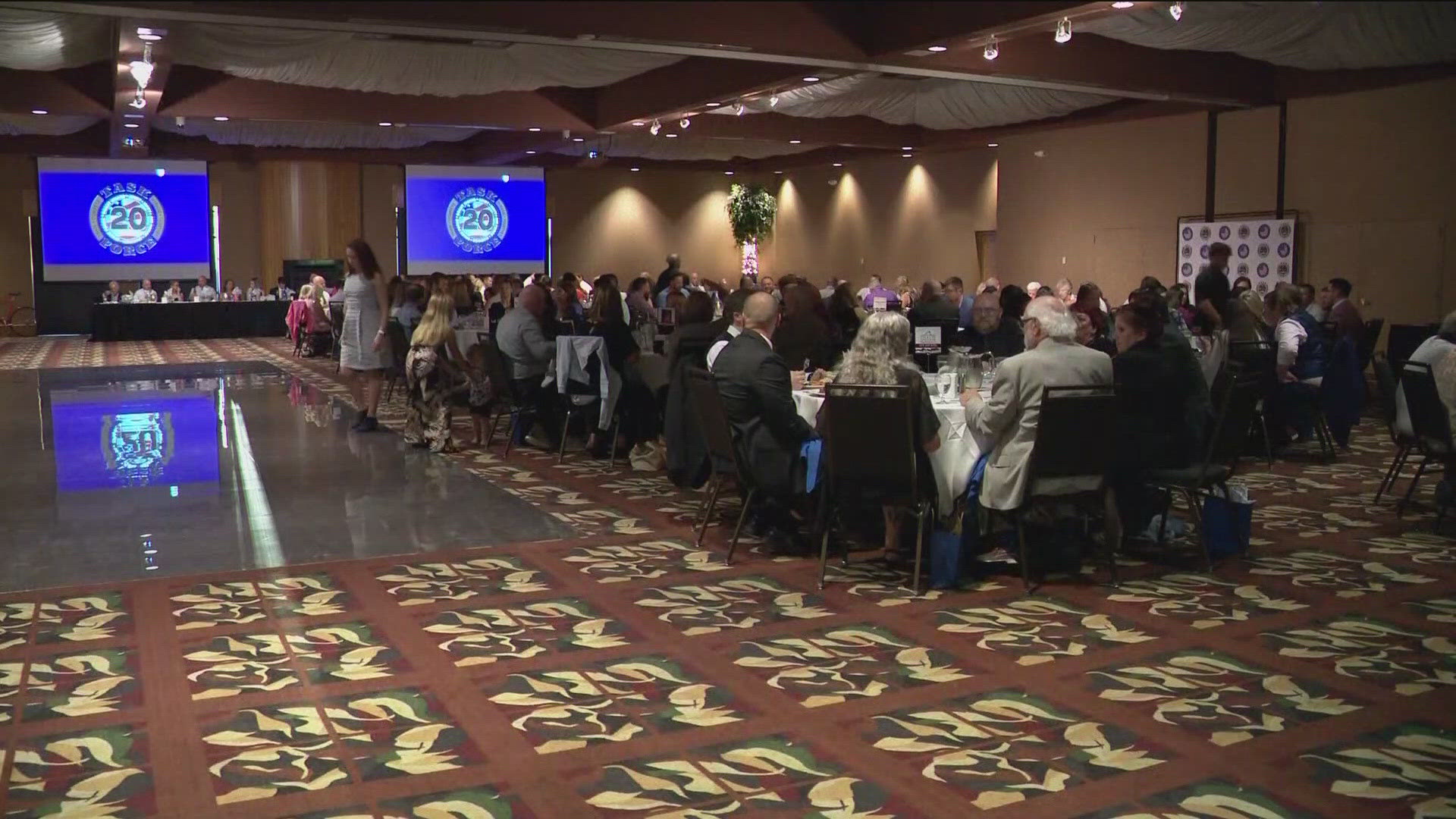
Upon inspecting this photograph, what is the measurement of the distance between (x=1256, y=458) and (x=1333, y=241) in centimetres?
503

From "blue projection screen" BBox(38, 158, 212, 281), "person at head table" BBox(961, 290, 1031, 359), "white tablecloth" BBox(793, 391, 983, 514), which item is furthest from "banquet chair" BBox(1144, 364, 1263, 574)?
"blue projection screen" BBox(38, 158, 212, 281)

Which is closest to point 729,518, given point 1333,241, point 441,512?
point 441,512

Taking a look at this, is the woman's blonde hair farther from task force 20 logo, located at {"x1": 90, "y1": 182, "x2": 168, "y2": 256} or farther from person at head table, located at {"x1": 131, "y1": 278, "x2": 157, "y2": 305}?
task force 20 logo, located at {"x1": 90, "y1": 182, "x2": 168, "y2": 256}

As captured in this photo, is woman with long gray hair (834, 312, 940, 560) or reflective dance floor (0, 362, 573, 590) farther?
reflective dance floor (0, 362, 573, 590)

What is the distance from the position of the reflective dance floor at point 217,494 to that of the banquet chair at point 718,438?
3.15 ft

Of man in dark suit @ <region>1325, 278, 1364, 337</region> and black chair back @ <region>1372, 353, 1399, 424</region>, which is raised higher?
man in dark suit @ <region>1325, 278, 1364, 337</region>

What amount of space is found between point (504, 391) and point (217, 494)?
2.09 meters

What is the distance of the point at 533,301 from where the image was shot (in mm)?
8672

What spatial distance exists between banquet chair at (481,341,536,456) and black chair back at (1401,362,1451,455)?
17.4 ft

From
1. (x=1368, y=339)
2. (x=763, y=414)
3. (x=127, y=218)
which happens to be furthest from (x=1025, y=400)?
(x=127, y=218)

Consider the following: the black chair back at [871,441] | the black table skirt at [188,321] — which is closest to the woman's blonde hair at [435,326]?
the black chair back at [871,441]

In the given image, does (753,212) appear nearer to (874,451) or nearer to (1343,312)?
(1343,312)

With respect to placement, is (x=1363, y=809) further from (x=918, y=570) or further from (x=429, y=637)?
(x=429, y=637)

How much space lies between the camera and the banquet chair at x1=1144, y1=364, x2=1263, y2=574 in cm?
540
